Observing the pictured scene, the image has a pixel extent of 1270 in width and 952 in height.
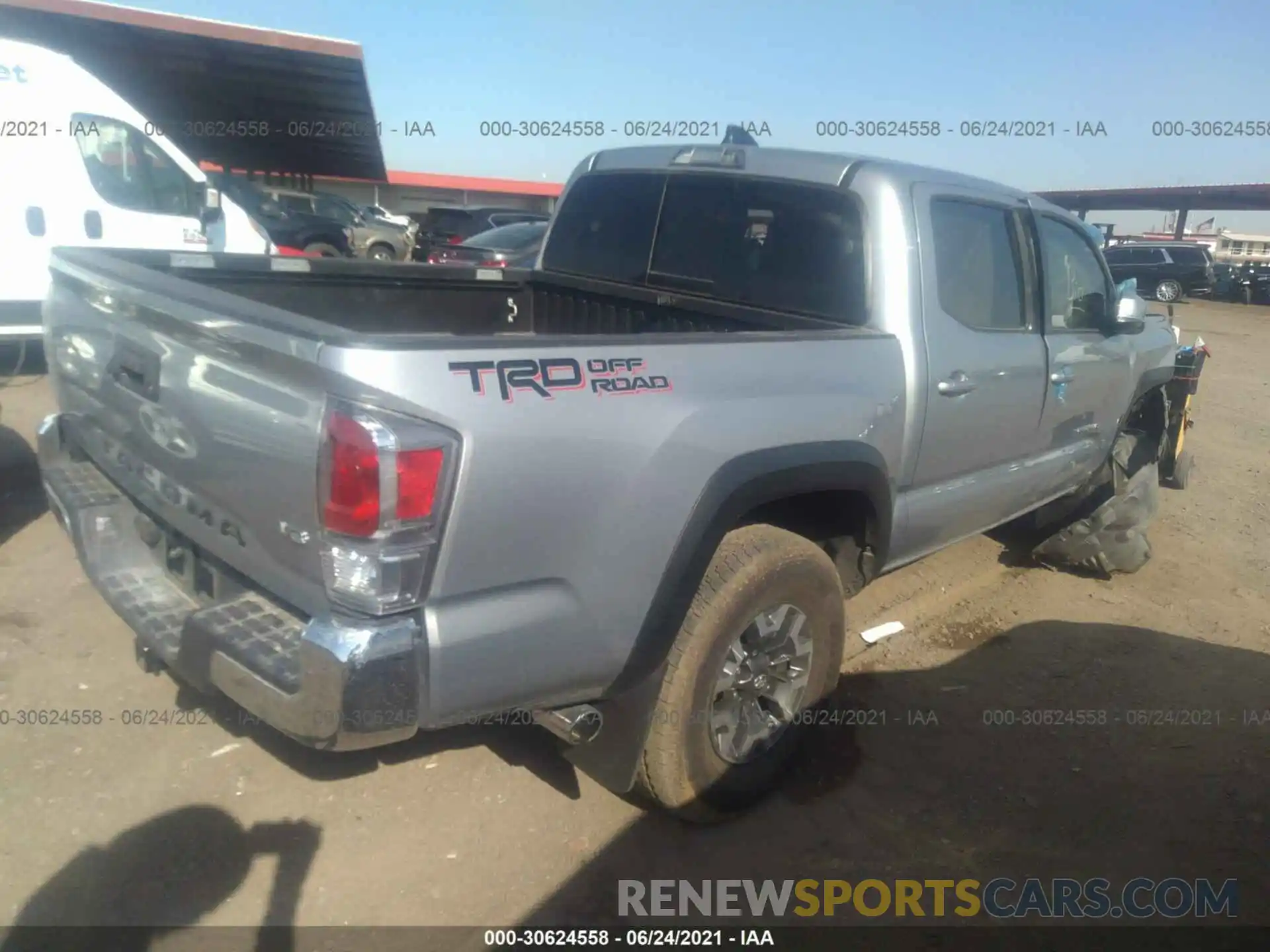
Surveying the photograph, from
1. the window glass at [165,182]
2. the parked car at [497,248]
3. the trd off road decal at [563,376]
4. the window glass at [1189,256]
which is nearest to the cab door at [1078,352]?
Answer: the trd off road decal at [563,376]

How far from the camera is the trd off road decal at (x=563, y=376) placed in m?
1.97

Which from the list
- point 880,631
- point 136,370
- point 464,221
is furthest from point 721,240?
point 464,221

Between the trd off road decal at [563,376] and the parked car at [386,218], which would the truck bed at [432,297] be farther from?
the parked car at [386,218]

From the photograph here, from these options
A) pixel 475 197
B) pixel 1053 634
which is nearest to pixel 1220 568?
pixel 1053 634

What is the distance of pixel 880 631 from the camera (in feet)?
14.4

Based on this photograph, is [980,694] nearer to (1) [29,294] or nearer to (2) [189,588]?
(2) [189,588]

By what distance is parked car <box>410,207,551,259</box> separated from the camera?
1728 centimetres

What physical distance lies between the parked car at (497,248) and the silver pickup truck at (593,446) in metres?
6.80

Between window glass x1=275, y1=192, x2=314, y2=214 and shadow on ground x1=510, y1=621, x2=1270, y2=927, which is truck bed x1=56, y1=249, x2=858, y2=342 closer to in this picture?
shadow on ground x1=510, y1=621, x2=1270, y2=927

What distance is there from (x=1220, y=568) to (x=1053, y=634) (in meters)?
1.73

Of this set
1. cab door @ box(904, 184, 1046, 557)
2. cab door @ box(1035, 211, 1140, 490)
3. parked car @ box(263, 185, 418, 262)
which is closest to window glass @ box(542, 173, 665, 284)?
cab door @ box(904, 184, 1046, 557)

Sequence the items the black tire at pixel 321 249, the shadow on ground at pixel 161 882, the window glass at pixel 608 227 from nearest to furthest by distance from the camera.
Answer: the shadow on ground at pixel 161 882
the window glass at pixel 608 227
the black tire at pixel 321 249

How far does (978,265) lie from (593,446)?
7.24 ft

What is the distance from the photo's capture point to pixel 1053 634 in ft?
15.0
